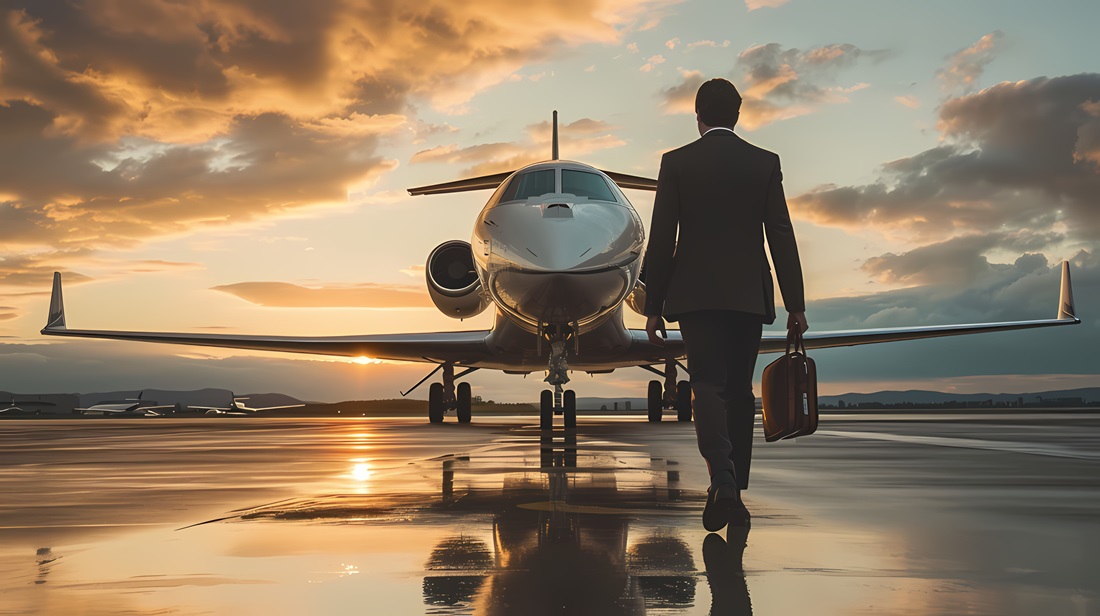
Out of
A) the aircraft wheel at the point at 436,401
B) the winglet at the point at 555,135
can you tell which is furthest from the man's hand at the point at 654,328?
the winglet at the point at 555,135

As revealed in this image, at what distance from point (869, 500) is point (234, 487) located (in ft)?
13.6

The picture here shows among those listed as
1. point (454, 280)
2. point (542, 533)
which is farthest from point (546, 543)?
point (454, 280)

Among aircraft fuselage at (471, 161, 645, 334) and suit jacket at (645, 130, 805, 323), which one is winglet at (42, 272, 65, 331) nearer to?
aircraft fuselage at (471, 161, 645, 334)

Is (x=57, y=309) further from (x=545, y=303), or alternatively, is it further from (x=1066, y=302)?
(x=1066, y=302)


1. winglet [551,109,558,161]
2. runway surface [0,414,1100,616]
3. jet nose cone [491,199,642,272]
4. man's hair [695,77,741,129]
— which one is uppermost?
winglet [551,109,558,161]

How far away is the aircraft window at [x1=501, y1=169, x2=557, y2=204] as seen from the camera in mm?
14008

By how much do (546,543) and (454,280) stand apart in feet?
55.8

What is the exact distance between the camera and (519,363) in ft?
74.1

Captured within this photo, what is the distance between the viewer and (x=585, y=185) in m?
14.2

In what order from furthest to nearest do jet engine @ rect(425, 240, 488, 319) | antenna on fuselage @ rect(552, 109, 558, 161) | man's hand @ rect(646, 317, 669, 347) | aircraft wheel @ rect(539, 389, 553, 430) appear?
antenna on fuselage @ rect(552, 109, 558, 161) < jet engine @ rect(425, 240, 488, 319) < aircraft wheel @ rect(539, 389, 553, 430) < man's hand @ rect(646, 317, 669, 347)

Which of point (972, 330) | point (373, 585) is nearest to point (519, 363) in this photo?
point (972, 330)

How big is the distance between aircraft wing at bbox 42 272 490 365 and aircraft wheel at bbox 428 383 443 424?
71 cm

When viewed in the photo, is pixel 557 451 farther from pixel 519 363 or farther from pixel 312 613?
pixel 519 363

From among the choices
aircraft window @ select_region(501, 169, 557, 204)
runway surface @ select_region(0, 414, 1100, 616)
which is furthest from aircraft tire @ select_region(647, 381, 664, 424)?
runway surface @ select_region(0, 414, 1100, 616)
